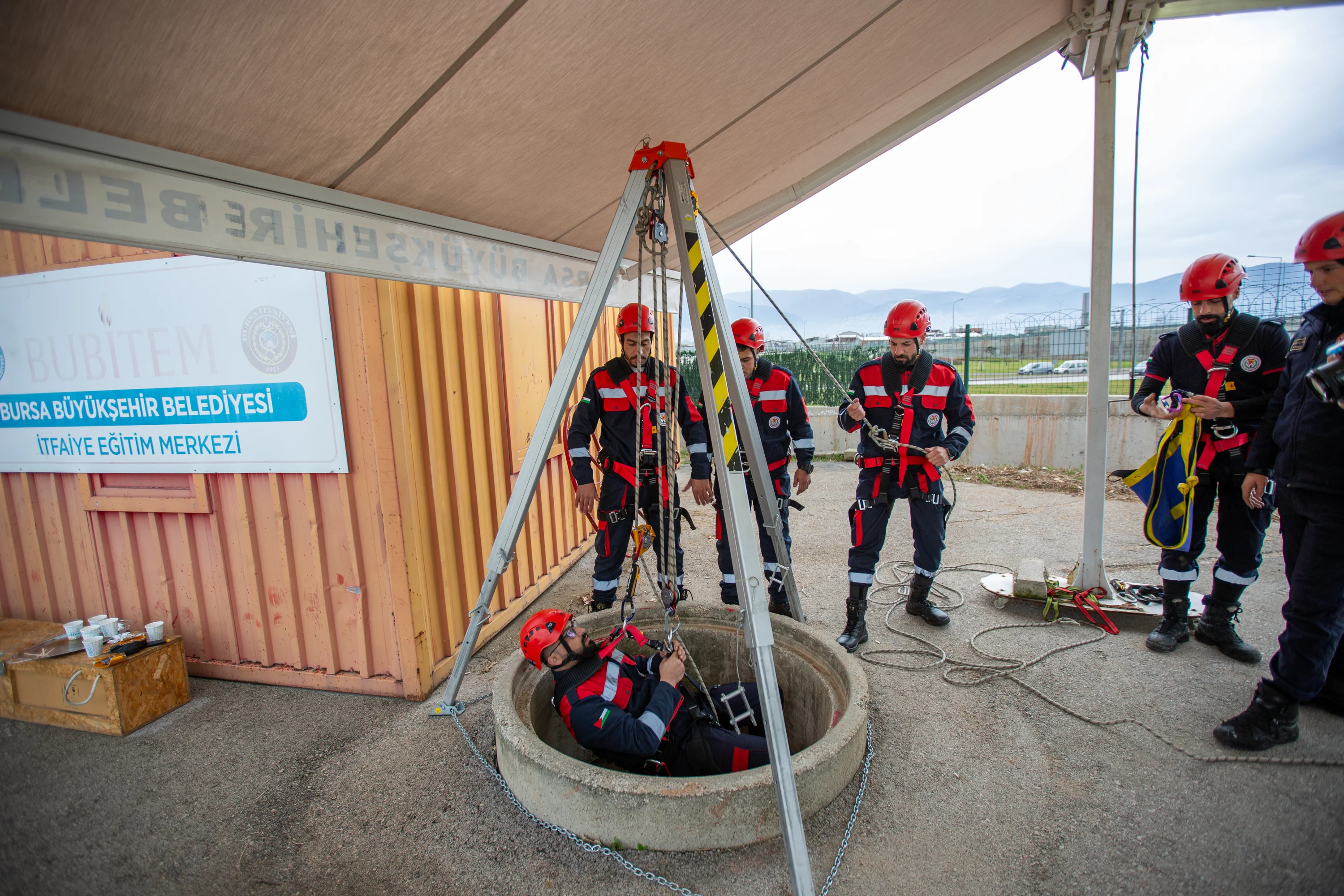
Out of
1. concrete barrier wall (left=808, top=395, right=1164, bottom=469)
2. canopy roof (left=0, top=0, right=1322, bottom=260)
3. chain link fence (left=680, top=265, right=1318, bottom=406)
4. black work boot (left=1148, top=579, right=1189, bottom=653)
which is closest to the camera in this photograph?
canopy roof (left=0, top=0, right=1322, bottom=260)

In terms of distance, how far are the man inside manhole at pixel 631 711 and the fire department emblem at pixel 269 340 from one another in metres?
1.94

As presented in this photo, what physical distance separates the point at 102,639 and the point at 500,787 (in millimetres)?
2401

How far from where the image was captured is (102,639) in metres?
3.13

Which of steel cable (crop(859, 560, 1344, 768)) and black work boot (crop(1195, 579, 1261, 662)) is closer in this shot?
steel cable (crop(859, 560, 1344, 768))

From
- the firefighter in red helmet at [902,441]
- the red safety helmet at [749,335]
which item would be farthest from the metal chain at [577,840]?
the red safety helmet at [749,335]

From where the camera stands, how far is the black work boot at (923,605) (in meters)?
3.86

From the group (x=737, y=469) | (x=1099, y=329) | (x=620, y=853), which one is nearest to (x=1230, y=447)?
(x=1099, y=329)

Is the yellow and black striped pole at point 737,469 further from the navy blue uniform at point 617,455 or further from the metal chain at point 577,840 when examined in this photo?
the navy blue uniform at point 617,455

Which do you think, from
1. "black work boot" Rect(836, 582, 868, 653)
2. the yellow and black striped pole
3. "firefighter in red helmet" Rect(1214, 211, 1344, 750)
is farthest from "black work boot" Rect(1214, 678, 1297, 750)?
the yellow and black striped pole

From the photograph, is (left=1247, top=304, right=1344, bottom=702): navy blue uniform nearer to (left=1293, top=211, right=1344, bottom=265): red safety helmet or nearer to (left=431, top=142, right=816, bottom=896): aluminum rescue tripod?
(left=1293, top=211, right=1344, bottom=265): red safety helmet

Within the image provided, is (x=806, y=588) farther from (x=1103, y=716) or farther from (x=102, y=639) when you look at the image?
(x=102, y=639)

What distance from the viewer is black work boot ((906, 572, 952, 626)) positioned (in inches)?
152

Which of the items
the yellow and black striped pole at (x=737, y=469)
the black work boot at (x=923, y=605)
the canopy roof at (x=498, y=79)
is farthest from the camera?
the black work boot at (x=923, y=605)

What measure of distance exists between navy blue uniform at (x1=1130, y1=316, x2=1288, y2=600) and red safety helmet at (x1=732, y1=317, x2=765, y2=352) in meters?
2.32
